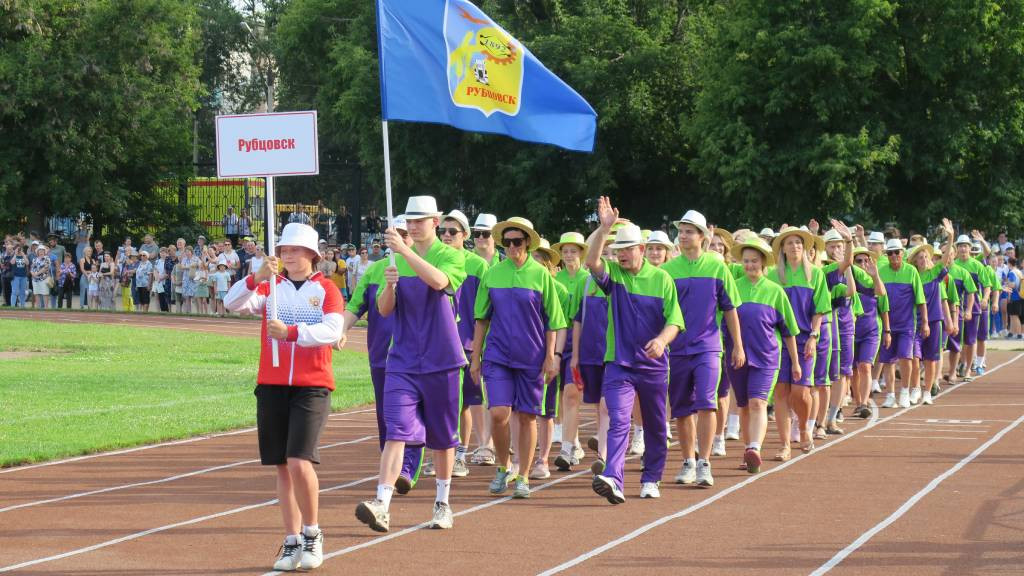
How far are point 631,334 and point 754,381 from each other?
2.15 meters

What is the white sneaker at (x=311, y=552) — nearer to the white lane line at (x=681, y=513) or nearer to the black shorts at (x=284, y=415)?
the black shorts at (x=284, y=415)

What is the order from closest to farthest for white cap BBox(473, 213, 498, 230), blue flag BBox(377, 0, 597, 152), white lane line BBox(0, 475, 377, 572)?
white lane line BBox(0, 475, 377, 572)
blue flag BBox(377, 0, 597, 152)
white cap BBox(473, 213, 498, 230)

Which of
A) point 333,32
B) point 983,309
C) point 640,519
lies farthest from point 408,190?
point 640,519

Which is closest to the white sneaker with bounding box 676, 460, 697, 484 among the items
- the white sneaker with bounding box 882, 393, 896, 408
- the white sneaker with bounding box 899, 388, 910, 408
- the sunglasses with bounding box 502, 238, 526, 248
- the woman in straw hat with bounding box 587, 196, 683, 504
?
the woman in straw hat with bounding box 587, 196, 683, 504

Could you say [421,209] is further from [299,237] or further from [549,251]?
[549,251]

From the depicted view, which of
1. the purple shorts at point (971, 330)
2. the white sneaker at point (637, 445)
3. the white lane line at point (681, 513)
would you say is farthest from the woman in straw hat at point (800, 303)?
the purple shorts at point (971, 330)

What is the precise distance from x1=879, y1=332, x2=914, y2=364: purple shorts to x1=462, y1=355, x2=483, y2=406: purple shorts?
7.31 meters

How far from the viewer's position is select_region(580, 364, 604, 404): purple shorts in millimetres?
12242

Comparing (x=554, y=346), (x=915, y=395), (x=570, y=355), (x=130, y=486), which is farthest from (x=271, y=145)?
(x=915, y=395)

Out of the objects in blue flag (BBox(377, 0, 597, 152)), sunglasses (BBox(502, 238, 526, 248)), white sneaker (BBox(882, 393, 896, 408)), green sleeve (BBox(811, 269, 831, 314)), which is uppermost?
blue flag (BBox(377, 0, 597, 152))

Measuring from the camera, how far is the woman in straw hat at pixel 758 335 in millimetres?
12047

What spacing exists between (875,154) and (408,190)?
16.9m

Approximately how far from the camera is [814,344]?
42.6 feet

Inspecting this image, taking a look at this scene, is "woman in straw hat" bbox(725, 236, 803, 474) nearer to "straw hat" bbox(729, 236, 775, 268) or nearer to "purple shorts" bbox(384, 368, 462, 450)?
"straw hat" bbox(729, 236, 775, 268)
